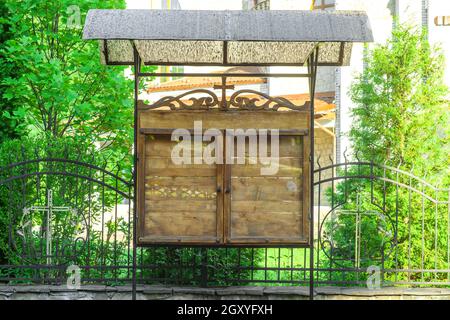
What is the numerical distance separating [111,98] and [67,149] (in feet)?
6.99

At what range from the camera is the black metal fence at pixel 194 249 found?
26.8 feet

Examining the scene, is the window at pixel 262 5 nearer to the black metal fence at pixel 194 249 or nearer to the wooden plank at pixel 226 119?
the black metal fence at pixel 194 249

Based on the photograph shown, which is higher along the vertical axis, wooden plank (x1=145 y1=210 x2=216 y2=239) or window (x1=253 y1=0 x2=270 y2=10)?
window (x1=253 y1=0 x2=270 y2=10)

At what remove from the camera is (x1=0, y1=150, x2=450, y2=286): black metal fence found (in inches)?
321

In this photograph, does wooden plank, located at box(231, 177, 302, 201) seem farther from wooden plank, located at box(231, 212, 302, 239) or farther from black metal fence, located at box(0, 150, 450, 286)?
black metal fence, located at box(0, 150, 450, 286)

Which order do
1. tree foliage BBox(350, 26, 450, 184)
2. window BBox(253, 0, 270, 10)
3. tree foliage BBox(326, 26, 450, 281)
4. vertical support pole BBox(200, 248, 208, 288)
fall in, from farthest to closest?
window BBox(253, 0, 270, 10) → tree foliage BBox(350, 26, 450, 184) → tree foliage BBox(326, 26, 450, 281) → vertical support pole BBox(200, 248, 208, 288)

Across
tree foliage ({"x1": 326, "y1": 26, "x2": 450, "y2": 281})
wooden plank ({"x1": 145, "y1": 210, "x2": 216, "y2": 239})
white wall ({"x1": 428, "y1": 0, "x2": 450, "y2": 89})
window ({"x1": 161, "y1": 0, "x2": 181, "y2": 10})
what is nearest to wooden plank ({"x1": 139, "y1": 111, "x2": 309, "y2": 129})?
wooden plank ({"x1": 145, "y1": 210, "x2": 216, "y2": 239})

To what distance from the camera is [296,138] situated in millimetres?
7203

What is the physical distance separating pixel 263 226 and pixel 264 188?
1.26 feet

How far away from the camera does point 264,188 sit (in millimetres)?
7184

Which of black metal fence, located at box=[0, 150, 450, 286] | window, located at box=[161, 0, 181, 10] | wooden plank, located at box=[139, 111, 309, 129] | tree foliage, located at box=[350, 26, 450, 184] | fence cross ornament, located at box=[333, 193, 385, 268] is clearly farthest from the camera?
window, located at box=[161, 0, 181, 10]

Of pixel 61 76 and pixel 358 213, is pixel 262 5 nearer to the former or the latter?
pixel 61 76

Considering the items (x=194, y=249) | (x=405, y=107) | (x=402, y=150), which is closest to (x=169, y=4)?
(x=405, y=107)
